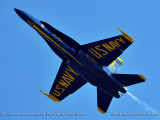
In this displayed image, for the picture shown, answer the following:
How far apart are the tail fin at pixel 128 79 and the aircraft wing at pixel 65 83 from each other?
5.52m

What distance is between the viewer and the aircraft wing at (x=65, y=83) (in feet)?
125

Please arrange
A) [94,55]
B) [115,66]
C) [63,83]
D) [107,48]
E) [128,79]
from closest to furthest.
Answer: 1. [107,48]
2. [94,55]
3. [128,79]
4. [115,66]
5. [63,83]

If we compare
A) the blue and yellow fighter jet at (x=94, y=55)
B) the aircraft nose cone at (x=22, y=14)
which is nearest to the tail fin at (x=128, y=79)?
the blue and yellow fighter jet at (x=94, y=55)

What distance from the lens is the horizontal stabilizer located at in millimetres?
37916

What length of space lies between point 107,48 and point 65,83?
8242 millimetres

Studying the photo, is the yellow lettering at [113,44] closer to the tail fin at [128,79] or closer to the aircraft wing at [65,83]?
the tail fin at [128,79]

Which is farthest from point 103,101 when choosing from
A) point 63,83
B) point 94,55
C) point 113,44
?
point 113,44

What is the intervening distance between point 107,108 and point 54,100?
6.83m

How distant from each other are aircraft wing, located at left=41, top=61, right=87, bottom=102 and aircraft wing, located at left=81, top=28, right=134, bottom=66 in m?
4.70

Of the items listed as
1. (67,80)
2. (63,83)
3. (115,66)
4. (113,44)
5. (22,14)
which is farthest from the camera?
(63,83)

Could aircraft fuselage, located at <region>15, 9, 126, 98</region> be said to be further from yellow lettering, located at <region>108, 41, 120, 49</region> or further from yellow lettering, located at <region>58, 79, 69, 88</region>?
yellow lettering, located at <region>58, 79, 69, 88</region>

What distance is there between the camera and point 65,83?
39.1 metres

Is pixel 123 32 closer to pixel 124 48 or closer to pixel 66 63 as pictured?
pixel 124 48

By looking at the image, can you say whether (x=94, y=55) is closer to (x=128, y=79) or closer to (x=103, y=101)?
(x=128, y=79)
